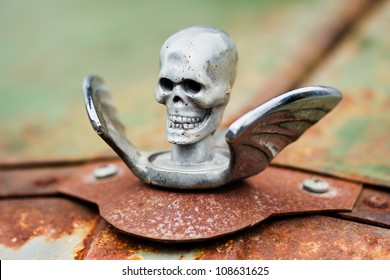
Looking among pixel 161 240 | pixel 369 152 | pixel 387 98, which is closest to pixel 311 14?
pixel 387 98

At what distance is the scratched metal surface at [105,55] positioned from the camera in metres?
1.85

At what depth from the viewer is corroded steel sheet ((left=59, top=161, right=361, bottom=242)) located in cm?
107

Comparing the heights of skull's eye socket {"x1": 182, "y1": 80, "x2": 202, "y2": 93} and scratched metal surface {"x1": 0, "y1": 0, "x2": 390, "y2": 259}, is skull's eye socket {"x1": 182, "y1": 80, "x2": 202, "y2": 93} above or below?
above

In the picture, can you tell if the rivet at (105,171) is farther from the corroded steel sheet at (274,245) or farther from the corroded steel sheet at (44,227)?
the corroded steel sheet at (274,245)

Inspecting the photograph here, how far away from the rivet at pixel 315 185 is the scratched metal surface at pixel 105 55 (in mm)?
484

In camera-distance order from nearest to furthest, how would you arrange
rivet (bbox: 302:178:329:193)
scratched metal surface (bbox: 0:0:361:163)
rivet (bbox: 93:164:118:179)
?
1. rivet (bbox: 302:178:329:193)
2. rivet (bbox: 93:164:118:179)
3. scratched metal surface (bbox: 0:0:361:163)

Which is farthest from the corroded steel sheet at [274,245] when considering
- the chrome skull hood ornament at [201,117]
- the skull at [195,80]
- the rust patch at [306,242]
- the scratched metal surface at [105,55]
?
the scratched metal surface at [105,55]

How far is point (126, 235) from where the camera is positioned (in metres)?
1.14

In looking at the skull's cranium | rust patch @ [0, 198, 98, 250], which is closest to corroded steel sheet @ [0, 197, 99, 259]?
rust patch @ [0, 198, 98, 250]

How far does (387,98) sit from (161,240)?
104cm

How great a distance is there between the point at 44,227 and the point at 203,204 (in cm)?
40

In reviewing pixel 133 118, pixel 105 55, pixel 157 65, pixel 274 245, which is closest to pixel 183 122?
pixel 274 245

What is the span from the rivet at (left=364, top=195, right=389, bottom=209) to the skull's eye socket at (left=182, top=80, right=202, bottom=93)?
1.60ft

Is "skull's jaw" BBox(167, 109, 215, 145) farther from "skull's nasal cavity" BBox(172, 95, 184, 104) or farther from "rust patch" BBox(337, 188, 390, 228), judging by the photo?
"rust patch" BBox(337, 188, 390, 228)
